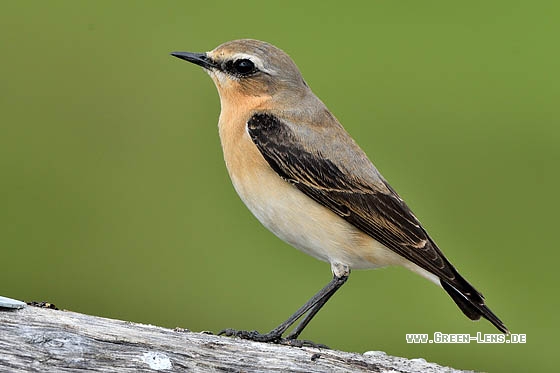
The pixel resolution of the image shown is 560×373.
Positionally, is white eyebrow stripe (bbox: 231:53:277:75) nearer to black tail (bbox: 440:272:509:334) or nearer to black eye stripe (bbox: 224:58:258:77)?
black eye stripe (bbox: 224:58:258:77)

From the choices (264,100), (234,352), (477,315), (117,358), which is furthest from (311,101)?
(117,358)

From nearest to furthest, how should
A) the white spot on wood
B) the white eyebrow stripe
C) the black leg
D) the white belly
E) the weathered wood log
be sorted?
the weathered wood log < the white spot on wood < the white belly < the black leg < the white eyebrow stripe

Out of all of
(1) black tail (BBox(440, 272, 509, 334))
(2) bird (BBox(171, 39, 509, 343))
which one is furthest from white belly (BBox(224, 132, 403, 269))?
(1) black tail (BBox(440, 272, 509, 334))

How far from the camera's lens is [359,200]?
680 cm

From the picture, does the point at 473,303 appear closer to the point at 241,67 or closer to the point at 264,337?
the point at 264,337

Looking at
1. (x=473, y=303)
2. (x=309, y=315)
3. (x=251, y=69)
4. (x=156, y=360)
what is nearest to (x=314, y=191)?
(x=309, y=315)

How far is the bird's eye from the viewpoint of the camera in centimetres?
715

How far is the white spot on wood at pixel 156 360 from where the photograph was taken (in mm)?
4875

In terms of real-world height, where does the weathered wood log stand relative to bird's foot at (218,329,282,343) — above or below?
below

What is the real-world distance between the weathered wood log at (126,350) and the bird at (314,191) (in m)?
1.02

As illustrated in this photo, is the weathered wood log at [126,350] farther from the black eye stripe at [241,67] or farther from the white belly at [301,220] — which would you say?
the black eye stripe at [241,67]

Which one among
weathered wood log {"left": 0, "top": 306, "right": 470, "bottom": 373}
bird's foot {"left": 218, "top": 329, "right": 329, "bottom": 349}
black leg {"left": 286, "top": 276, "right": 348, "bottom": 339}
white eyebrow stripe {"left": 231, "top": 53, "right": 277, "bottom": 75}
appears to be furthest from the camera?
white eyebrow stripe {"left": 231, "top": 53, "right": 277, "bottom": 75}

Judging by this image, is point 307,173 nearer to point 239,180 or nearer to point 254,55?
point 239,180

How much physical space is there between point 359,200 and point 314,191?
14.2 inches
